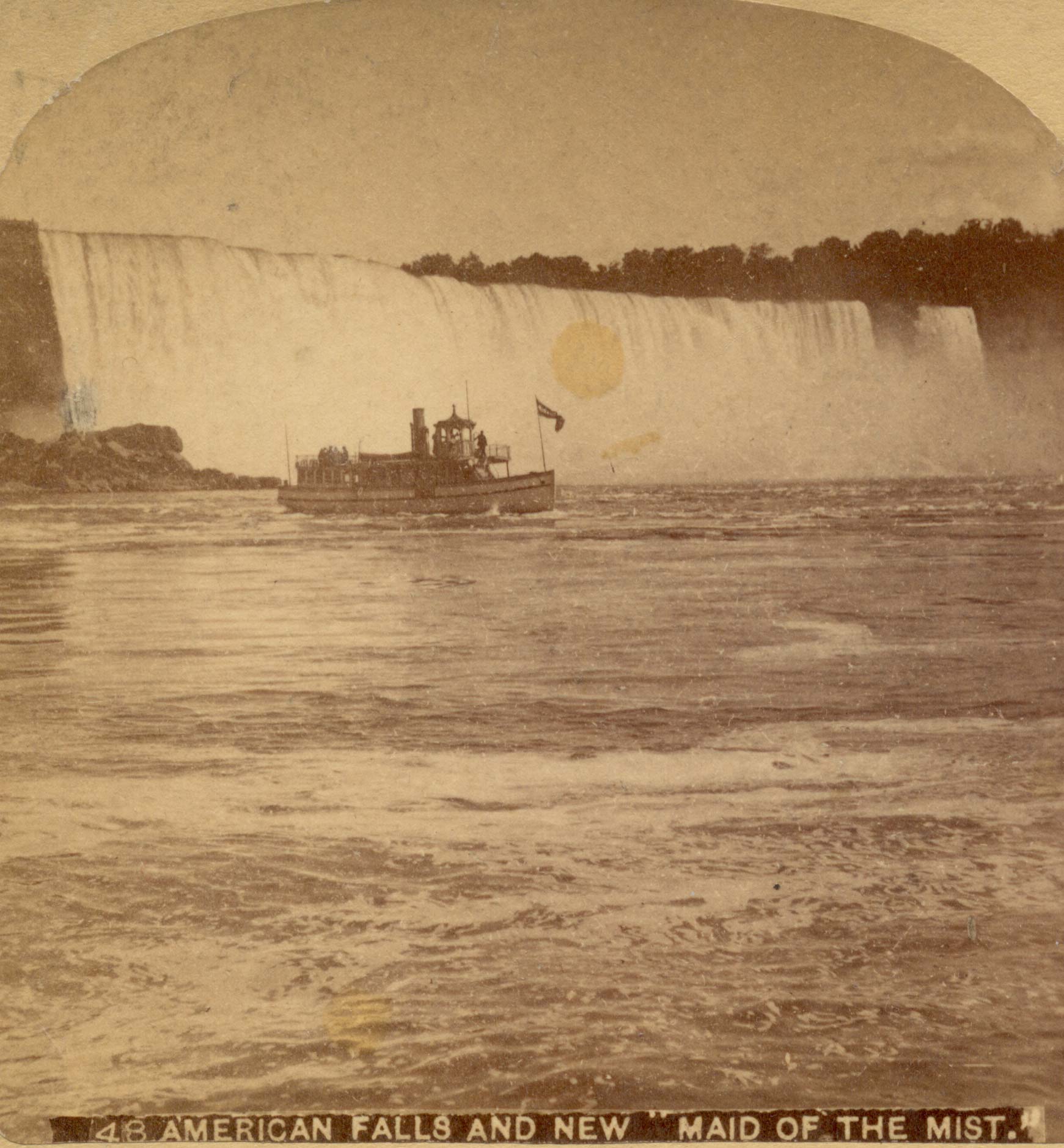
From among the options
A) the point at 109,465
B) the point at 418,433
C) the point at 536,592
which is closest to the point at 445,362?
the point at 418,433

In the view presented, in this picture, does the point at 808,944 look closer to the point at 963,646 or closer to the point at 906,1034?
the point at 906,1034

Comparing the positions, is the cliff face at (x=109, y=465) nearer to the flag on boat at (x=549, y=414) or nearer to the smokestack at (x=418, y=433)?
the smokestack at (x=418, y=433)

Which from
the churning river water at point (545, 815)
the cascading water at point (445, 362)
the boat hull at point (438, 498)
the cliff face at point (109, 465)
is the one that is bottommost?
the churning river water at point (545, 815)

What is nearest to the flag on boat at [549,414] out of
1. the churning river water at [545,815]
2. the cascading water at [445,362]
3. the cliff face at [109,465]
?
the cascading water at [445,362]

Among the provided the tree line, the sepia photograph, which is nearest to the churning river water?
the sepia photograph

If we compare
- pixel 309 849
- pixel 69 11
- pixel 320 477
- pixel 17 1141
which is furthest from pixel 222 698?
pixel 69 11

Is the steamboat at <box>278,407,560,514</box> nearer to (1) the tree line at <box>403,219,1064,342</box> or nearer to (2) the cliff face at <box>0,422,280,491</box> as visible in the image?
(2) the cliff face at <box>0,422,280,491</box>

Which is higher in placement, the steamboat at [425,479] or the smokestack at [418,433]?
the smokestack at [418,433]

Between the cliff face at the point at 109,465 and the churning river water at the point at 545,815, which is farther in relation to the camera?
the cliff face at the point at 109,465
